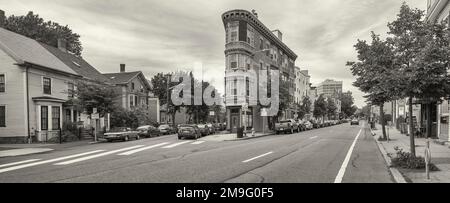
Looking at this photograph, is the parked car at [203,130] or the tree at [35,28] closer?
the parked car at [203,130]

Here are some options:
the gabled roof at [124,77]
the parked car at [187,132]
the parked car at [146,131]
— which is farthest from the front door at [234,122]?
the gabled roof at [124,77]

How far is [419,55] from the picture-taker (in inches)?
383

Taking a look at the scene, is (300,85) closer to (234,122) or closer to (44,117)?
(234,122)

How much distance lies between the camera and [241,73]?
39.4 metres

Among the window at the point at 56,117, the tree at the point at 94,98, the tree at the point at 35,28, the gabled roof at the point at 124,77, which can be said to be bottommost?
the window at the point at 56,117

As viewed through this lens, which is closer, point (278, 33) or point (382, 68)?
point (382, 68)

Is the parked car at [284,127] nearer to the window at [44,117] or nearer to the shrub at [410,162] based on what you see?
the window at [44,117]

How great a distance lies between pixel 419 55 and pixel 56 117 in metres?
28.5

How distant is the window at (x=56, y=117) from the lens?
29.1 m

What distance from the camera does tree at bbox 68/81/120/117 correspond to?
1088 inches

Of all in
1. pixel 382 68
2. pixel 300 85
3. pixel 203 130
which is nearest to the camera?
pixel 382 68

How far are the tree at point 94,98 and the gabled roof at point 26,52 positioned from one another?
3.92m

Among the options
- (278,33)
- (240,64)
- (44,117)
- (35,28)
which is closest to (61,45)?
(35,28)
